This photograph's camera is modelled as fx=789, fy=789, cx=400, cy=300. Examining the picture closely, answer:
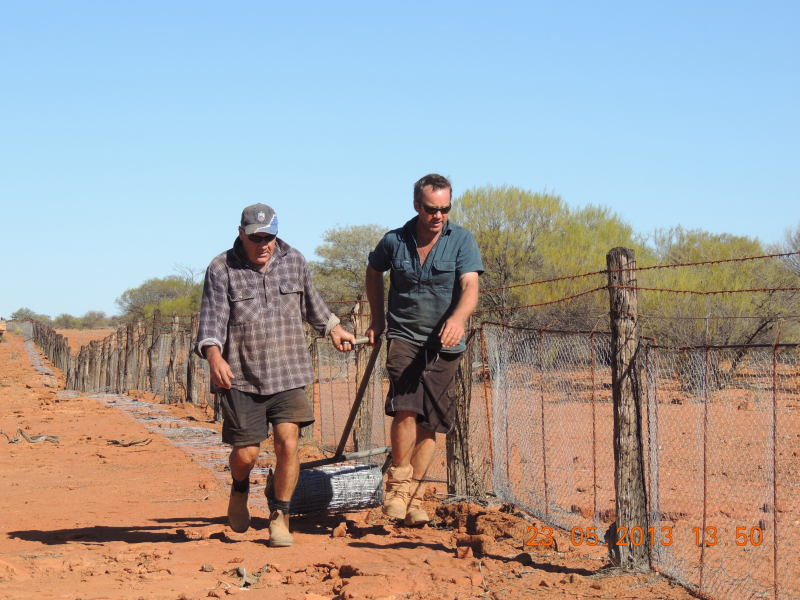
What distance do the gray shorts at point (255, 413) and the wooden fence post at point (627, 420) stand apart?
1680 mm

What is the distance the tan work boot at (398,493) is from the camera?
4.25m

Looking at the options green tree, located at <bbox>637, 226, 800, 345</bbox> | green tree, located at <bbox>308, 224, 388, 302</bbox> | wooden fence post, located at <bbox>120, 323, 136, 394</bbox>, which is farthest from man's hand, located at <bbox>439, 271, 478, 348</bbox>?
green tree, located at <bbox>308, 224, 388, 302</bbox>

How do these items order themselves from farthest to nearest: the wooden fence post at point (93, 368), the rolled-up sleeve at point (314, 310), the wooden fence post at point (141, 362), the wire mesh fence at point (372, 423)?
the wooden fence post at point (93, 368) → the wooden fence post at point (141, 362) → the wire mesh fence at point (372, 423) → the rolled-up sleeve at point (314, 310)

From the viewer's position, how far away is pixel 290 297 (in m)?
4.45

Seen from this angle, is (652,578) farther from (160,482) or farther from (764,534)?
(160,482)

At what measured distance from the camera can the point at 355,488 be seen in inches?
203

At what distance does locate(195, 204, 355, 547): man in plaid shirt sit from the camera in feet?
14.0

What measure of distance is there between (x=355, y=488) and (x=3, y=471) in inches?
178

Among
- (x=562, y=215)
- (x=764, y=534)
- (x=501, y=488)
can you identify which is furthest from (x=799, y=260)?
(x=501, y=488)

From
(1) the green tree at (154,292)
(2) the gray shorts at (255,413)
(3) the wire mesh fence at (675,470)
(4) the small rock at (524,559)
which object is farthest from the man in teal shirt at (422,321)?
(1) the green tree at (154,292)

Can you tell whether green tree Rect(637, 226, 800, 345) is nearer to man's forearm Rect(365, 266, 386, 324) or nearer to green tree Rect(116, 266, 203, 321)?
man's forearm Rect(365, 266, 386, 324)

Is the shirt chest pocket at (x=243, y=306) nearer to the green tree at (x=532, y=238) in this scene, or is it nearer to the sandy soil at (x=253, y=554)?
the sandy soil at (x=253, y=554)

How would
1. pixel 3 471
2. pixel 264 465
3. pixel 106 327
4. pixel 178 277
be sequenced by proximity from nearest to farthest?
pixel 264 465
pixel 3 471
pixel 178 277
pixel 106 327

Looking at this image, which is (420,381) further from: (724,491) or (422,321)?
(724,491)
